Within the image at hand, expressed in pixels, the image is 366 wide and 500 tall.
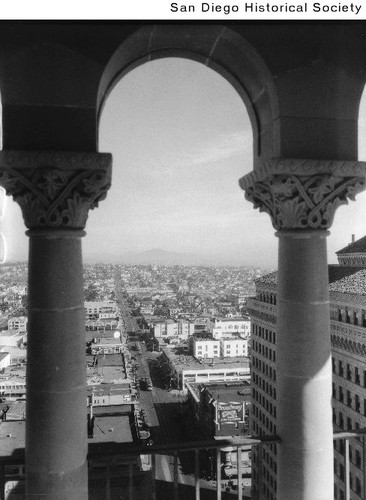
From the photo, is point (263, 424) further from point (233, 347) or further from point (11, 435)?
point (11, 435)

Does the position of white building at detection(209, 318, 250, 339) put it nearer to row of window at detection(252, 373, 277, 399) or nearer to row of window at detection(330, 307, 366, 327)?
row of window at detection(252, 373, 277, 399)

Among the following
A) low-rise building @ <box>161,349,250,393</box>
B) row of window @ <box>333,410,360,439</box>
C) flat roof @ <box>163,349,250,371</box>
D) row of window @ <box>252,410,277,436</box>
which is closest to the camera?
row of window @ <box>333,410,360,439</box>

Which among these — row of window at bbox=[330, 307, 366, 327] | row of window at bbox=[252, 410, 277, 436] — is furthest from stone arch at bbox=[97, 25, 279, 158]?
row of window at bbox=[252, 410, 277, 436]

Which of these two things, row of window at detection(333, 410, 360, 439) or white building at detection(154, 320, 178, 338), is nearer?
row of window at detection(333, 410, 360, 439)

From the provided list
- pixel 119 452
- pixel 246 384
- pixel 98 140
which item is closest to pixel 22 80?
pixel 98 140

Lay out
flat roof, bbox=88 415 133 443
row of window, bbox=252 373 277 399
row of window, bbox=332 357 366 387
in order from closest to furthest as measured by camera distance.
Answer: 1. flat roof, bbox=88 415 133 443
2. row of window, bbox=332 357 366 387
3. row of window, bbox=252 373 277 399

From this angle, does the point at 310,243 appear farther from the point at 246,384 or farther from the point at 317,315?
the point at 246,384
